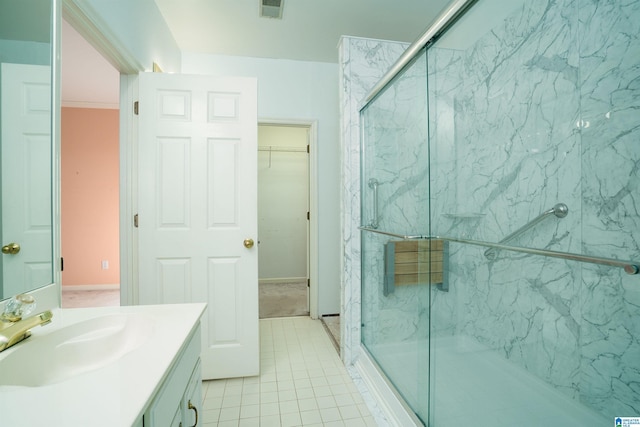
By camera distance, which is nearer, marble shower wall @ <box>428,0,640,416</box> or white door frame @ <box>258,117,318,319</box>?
marble shower wall @ <box>428,0,640,416</box>

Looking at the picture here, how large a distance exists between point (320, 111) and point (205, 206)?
5.21ft

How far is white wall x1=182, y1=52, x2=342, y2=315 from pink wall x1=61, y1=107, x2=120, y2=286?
220 centimetres

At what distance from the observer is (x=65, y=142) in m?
3.64

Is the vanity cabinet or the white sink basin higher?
the white sink basin

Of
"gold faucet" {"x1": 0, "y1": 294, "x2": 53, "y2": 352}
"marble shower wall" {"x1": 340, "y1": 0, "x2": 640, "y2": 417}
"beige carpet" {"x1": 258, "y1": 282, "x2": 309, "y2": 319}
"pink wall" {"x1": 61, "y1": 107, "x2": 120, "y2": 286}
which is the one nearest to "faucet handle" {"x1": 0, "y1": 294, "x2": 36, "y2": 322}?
"gold faucet" {"x1": 0, "y1": 294, "x2": 53, "y2": 352}

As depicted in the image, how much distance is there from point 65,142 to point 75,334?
3.89 meters

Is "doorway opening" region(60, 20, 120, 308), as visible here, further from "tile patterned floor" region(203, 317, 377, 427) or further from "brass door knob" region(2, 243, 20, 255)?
"brass door knob" region(2, 243, 20, 255)

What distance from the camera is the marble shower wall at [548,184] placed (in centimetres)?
126

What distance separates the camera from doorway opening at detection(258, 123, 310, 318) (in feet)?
13.9

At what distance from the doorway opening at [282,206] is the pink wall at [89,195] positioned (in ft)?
6.08

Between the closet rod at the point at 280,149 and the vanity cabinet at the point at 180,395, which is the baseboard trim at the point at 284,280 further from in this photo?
the vanity cabinet at the point at 180,395

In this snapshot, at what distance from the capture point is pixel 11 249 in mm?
847

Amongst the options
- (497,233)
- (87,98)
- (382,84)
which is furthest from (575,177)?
(87,98)

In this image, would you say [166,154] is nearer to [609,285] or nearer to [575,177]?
[575,177]
